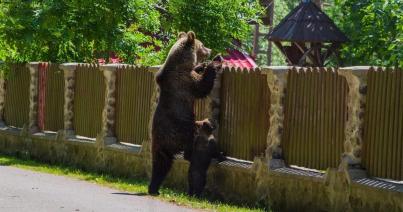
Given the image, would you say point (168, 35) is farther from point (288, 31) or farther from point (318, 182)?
point (318, 182)

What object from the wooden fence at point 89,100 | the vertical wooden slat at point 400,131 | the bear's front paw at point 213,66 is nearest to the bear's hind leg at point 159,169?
the bear's front paw at point 213,66

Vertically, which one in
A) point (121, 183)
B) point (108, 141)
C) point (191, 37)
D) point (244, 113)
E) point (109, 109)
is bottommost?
point (121, 183)

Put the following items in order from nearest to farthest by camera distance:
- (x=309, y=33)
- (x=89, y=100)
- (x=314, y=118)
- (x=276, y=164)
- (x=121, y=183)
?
1. (x=314, y=118)
2. (x=276, y=164)
3. (x=121, y=183)
4. (x=89, y=100)
5. (x=309, y=33)

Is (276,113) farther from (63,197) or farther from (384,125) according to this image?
(63,197)

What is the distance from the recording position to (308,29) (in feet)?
73.9

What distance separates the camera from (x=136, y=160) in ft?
49.7

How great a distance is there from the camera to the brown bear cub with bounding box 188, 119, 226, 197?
12.7 meters

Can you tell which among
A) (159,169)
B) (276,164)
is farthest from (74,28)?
(276,164)

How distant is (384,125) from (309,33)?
12170 mm

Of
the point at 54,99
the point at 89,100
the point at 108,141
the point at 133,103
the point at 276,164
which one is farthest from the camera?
the point at 54,99

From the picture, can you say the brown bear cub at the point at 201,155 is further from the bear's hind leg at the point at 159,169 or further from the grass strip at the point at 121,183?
the bear's hind leg at the point at 159,169

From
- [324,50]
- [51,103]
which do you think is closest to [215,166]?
[51,103]

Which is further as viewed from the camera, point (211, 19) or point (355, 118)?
point (211, 19)

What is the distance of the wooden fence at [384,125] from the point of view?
10.2 metres
